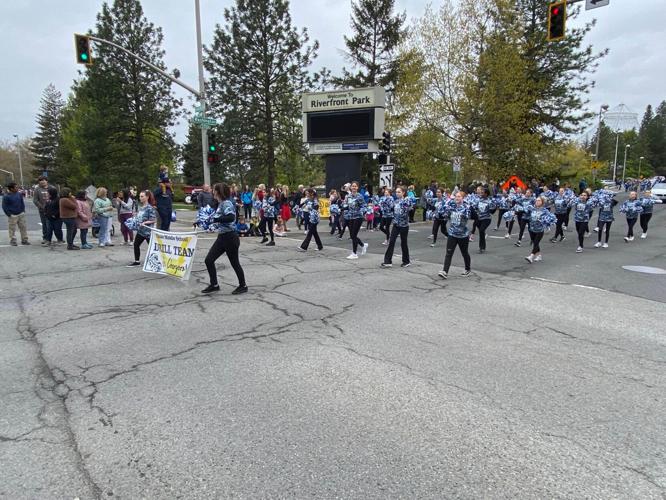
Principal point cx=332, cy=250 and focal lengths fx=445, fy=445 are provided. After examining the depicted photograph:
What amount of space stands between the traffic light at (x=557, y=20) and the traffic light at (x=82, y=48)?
15.7m

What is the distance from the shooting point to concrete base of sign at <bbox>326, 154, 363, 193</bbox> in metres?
23.5

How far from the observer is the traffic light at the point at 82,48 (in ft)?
53.4

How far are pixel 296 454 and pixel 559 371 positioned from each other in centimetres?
307

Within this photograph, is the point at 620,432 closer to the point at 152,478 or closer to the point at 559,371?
the point at 559,371

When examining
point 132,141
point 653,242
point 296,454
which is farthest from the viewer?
point 132,141

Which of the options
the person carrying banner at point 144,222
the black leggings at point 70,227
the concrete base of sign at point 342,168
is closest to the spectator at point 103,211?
the black leggings at point 70,227

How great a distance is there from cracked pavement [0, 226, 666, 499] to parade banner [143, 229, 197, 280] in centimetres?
135

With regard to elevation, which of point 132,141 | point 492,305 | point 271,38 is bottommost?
point 492,305

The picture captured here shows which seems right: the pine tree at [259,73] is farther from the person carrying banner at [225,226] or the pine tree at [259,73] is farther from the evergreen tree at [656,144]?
the evergreen tree at [656,144]

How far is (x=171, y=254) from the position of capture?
8984 millimetres

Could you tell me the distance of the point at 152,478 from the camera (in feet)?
9.52

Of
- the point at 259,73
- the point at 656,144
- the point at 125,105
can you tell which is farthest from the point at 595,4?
the point at 656,144

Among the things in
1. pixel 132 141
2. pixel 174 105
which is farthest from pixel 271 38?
pixel 132 141

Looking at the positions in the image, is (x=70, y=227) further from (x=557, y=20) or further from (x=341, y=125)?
(x=557, y=20)
